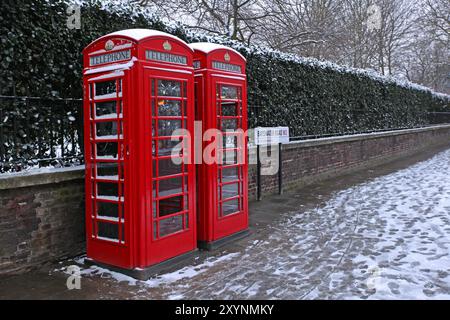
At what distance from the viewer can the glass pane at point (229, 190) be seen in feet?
19.1

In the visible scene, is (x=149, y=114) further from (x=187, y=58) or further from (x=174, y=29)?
(x=174, y=29)

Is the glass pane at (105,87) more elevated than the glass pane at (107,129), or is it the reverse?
the glass pane at (105,87)

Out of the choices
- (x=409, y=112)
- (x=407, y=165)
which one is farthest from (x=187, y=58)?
(x=409, y=112)

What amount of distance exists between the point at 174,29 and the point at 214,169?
9.83ft

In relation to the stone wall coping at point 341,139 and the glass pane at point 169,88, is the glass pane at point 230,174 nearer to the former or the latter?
the glass pane at point 169,88

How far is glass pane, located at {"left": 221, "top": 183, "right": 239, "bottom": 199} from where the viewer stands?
19.1 ft

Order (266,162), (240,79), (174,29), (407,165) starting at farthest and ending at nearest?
(407,165), (266,162), (174,29), (240,79)

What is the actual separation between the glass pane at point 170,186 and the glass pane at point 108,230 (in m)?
0.66

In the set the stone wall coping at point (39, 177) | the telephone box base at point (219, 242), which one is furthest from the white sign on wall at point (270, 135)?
the stone wall coping at point (39, 177)

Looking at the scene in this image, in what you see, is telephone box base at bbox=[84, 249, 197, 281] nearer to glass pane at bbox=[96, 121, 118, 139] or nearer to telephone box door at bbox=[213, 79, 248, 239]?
telephone box door at bbox=[213, 79, 248, 239]

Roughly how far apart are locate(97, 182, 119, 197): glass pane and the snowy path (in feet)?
3.57

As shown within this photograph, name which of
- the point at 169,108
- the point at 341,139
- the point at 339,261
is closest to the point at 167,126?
the point at 169,108

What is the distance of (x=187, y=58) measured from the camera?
4988 mm
